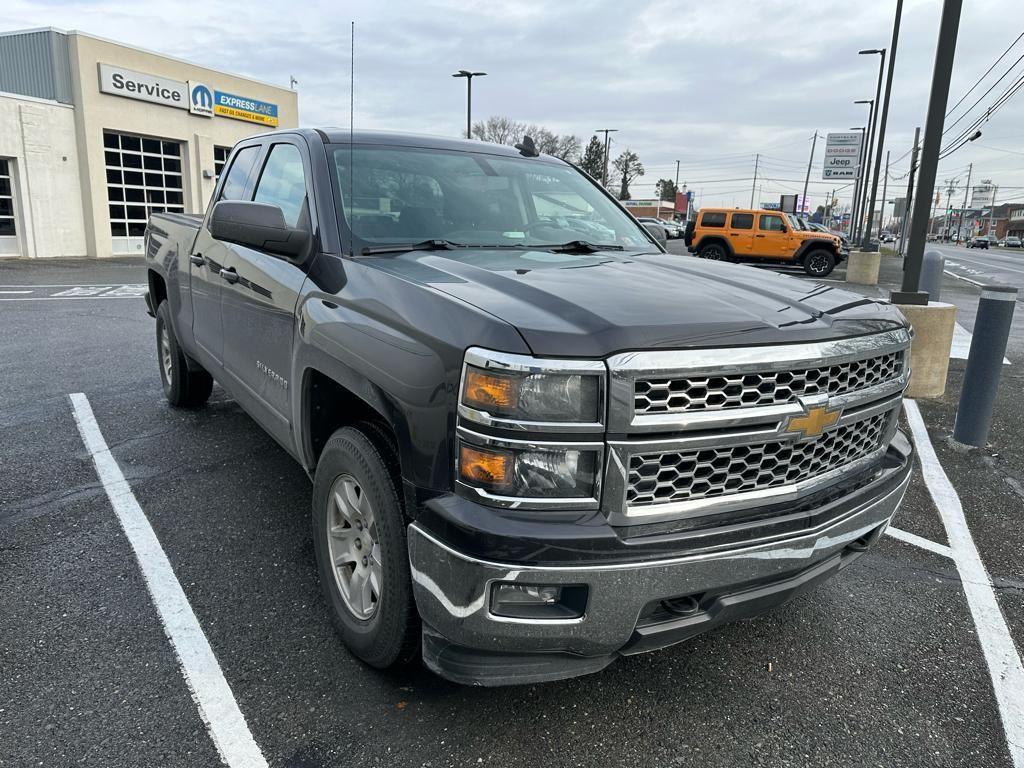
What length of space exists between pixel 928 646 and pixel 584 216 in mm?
2471

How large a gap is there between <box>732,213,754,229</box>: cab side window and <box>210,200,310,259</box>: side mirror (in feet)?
76.2

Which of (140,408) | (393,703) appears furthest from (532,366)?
(140,408)

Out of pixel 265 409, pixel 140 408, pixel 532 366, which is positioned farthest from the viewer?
pixel 140 408

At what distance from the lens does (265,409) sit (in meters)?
3.55

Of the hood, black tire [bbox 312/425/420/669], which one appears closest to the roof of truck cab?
the hood

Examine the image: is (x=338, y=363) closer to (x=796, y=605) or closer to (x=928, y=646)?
(x=796, y=605)

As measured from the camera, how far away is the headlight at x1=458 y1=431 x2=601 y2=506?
1.96 meters

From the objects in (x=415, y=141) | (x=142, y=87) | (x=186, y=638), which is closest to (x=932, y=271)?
(x=415, y=141)

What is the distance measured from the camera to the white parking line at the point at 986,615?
2590 millimetres

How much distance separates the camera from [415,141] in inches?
146

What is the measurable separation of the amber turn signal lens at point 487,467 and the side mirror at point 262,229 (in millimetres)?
1440

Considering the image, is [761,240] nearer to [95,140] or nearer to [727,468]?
[95,140]

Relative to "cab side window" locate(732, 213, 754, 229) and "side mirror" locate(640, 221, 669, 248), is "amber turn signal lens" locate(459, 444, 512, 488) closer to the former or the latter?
"side mirror" locate(640, 221, 669, 248)

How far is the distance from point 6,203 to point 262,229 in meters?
24.5
